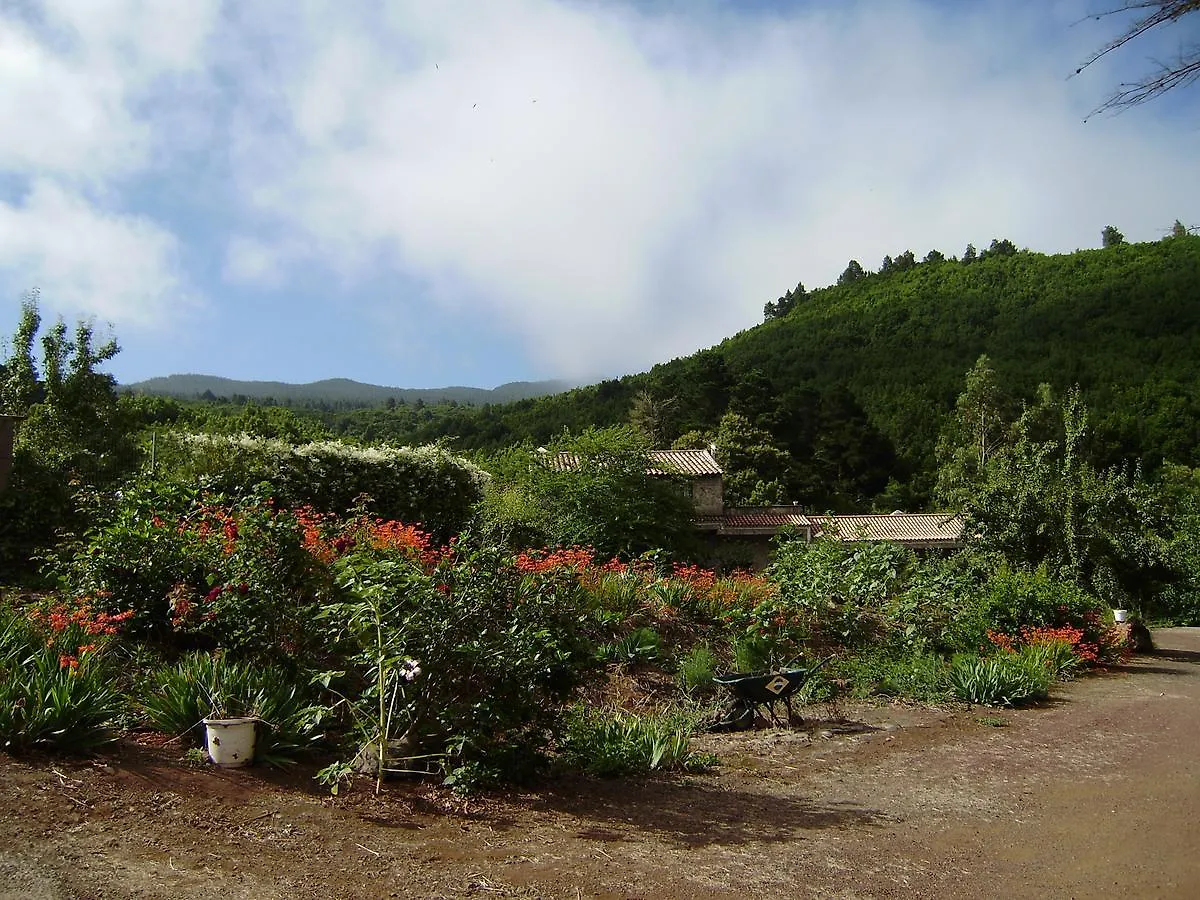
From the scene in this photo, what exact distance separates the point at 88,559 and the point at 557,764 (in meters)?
3.59

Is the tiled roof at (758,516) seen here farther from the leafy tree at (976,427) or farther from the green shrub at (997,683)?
the green shrub at (997,683)

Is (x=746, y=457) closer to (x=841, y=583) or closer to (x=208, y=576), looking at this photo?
(x=841, y=583)

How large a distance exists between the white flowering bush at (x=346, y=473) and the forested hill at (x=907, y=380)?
25.5 meters

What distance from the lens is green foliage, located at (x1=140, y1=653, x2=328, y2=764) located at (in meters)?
5.32

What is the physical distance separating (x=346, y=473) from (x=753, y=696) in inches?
381

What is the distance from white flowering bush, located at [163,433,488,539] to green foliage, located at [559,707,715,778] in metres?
7.47

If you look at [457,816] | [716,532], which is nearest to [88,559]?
[457,816]

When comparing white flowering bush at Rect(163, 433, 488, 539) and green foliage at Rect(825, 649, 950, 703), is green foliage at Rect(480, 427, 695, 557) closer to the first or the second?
white flowering bush at Rect(163, 433, 488, 539)

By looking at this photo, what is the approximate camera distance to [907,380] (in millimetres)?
65688

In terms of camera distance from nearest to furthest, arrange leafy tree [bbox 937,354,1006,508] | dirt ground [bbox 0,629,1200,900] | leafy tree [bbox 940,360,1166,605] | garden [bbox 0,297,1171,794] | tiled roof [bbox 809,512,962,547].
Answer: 1. dirt ground [bbox 0,629,1200,900]
2. garden [bbox 0,297,1171,794]
3. leafy tree [bbox 940,360,1166,605]
4. tiled roof [bbox 809,512,962,547]
5. leafy tree [bbox 937,354,1006,508]

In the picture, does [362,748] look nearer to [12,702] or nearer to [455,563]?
[455,563]

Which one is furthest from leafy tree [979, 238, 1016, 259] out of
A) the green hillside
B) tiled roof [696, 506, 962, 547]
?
tiled roof [696, 506, 962, 547]

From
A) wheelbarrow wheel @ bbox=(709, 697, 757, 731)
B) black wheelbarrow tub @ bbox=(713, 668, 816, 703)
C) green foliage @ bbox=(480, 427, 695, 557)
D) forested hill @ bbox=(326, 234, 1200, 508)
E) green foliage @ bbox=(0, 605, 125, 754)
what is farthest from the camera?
forested hill @ bbox=(326, 234, 1200, 508)

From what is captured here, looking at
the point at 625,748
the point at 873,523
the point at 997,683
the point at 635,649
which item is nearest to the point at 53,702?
the point at 625,748
